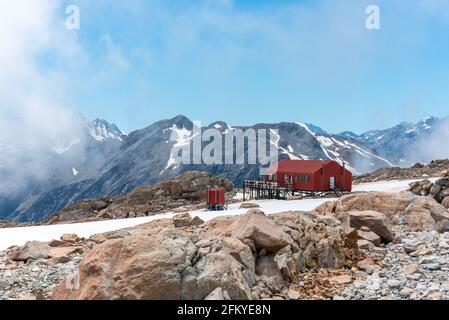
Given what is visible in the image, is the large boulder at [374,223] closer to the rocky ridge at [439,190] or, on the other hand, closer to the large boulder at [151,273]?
the large boulder at [151,273]

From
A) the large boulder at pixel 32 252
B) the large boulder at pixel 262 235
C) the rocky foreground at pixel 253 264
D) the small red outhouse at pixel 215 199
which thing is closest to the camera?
the rocky foreground at pixel 253 264

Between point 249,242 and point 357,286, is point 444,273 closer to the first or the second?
point 357,286

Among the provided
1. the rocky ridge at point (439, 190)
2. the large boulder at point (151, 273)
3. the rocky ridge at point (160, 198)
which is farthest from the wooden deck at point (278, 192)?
the large boulder at point (151, 273)

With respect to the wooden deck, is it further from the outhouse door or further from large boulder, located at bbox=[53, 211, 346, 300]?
large boulder, located at bbox=[53, 211, 346, 300]

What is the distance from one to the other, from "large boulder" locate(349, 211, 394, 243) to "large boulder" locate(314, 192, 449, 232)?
97 centimetres

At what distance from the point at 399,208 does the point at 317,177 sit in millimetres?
35280

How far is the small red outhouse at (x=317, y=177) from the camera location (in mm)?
58312

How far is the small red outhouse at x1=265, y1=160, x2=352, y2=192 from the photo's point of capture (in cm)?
5831

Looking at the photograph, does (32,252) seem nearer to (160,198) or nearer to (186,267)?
(186,267)

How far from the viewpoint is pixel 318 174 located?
58219 millimetres

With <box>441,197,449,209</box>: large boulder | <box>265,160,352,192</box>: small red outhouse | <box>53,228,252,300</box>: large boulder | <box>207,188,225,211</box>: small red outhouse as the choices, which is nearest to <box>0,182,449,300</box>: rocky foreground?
<box>53,228,252,300</box>: large boulder

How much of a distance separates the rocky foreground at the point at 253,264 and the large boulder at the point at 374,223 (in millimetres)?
44

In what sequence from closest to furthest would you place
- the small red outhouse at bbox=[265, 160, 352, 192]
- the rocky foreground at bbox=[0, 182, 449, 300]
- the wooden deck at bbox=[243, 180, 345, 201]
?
1. the rocky foreground at bbox=[0, 182, 449, 300]
2. the wooden deck at bbox=[243, 180, 345, 201]
3. the small red outhouse at bbox=[265, 160, 352, 192]

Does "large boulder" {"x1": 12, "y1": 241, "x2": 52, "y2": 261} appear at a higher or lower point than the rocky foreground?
lower
